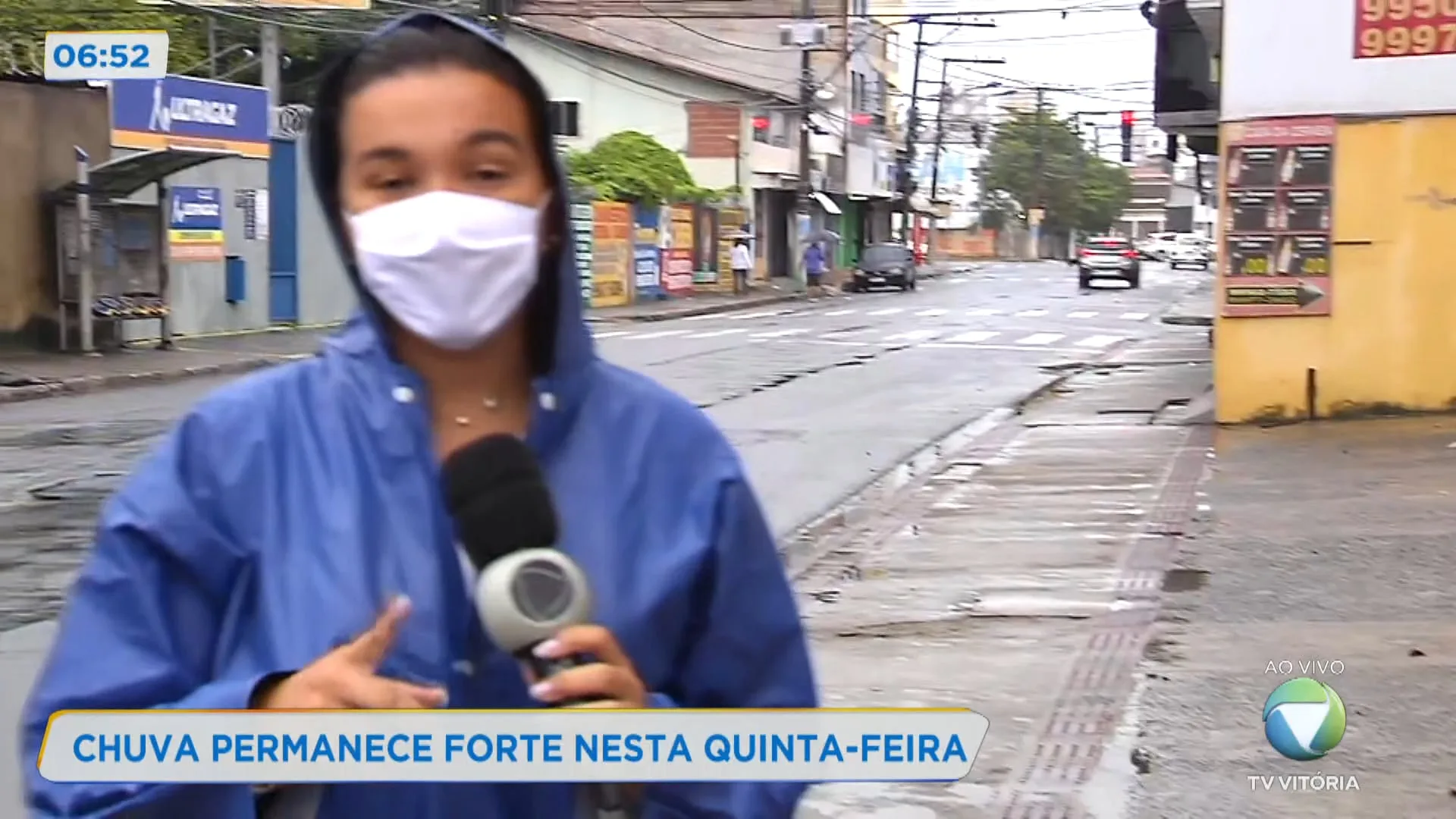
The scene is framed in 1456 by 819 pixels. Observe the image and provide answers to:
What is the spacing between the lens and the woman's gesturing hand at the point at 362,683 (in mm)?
1896

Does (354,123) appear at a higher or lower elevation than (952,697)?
higher

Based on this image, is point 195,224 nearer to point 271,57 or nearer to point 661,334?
point 271,57

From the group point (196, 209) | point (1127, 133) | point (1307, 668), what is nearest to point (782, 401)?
point (196, 209)

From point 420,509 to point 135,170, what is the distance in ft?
70.4

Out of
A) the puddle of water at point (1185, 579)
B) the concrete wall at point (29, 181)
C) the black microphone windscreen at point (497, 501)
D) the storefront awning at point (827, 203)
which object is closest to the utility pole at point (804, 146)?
the storefront awning at point (827, 203)

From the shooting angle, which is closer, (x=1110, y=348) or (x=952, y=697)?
(x=952, y=697)

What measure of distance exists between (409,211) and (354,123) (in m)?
0.15

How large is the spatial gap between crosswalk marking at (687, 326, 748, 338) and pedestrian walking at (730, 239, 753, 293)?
14825 mm

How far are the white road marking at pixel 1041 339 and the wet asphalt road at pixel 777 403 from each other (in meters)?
0.11

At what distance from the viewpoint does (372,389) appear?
6.85 ft

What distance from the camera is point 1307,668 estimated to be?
6.89 m

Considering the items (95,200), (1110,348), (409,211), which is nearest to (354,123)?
(409,211)

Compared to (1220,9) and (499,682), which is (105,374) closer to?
(1220,9)

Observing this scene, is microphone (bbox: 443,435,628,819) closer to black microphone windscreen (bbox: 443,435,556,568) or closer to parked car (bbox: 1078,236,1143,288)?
black microphone windscreen (bbox: 443,435,556,568)
